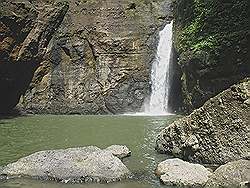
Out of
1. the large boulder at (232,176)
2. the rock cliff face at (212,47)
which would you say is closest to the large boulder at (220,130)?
the large boulder at (232,176)

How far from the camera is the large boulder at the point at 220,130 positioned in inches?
491

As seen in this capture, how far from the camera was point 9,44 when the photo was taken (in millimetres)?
30750

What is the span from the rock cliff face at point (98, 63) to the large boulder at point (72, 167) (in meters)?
19.9

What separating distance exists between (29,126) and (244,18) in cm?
1295

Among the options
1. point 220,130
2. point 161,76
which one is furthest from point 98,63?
point 220,130

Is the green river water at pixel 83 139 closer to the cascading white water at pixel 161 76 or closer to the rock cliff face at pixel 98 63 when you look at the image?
the rock cliff face at pixel 98 63

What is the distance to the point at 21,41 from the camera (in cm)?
3188

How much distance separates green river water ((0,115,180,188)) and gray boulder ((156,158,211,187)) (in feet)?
0.95

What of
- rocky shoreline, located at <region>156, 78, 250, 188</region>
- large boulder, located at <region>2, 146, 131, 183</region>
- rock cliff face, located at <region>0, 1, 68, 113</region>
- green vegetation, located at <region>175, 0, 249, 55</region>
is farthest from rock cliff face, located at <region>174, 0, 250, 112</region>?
rock cliff face, located at <region>0, 1, 68, 113</region>

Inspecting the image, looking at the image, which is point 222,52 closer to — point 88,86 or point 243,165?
point 243,165

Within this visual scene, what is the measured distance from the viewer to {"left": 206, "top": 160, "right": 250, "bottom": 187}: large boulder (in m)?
10.5

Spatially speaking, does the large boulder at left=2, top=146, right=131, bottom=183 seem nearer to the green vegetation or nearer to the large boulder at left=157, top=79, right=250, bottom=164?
the large boulder at left=157, top=79, right=250, bottom=164

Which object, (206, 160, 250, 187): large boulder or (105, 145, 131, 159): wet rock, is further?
(105, 145, 131, 159): wet rock

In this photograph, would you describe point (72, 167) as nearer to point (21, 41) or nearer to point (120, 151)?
point (120, 151)
